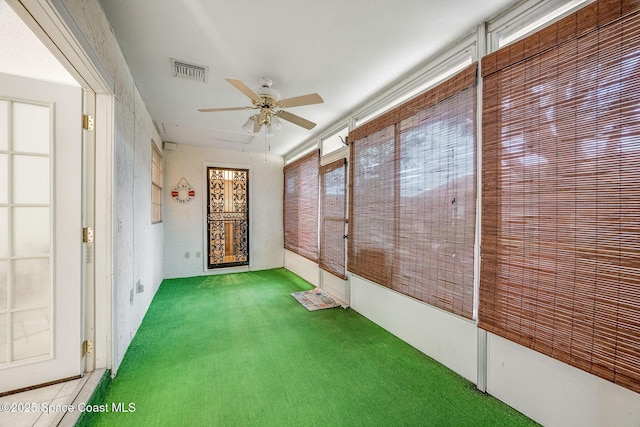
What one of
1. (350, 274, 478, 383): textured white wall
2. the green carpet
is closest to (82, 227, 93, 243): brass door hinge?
the green carpet

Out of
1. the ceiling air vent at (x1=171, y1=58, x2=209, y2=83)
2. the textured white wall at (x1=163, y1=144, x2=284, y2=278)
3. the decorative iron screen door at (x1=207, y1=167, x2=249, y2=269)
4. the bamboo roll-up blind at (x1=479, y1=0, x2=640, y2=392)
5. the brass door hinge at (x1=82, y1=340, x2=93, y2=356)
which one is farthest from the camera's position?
the decorative iron screen door at (x1=207, y1=167, x2=249, y2=269)

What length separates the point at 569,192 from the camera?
4.26ft

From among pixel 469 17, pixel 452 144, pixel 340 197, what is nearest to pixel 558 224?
pixel 452 144

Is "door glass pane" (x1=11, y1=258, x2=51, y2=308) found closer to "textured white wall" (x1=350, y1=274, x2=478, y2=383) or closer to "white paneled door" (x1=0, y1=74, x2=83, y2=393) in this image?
"white paneled door" (x1=0, y1=74, x2=83, y2=393)

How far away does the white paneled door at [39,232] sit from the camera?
1481mm

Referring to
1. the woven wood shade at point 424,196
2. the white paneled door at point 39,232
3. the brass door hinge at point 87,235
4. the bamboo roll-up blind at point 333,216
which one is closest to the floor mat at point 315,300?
the bamboo roll-up blind at point 333,216

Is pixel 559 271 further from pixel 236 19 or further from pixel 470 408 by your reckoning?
pixel 236 19

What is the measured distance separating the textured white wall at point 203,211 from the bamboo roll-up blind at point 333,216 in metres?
1.92

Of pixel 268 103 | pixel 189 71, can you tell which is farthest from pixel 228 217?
pixel 268 103

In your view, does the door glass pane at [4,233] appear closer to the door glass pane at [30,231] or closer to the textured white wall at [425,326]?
the door glass pane at [30,231]

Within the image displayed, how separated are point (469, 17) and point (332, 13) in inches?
36.8

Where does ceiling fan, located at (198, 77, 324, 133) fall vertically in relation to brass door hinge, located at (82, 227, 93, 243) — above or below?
above

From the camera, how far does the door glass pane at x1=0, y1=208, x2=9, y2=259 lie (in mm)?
1472

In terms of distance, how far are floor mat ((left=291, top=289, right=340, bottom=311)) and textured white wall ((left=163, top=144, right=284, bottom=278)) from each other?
73.9 inches
